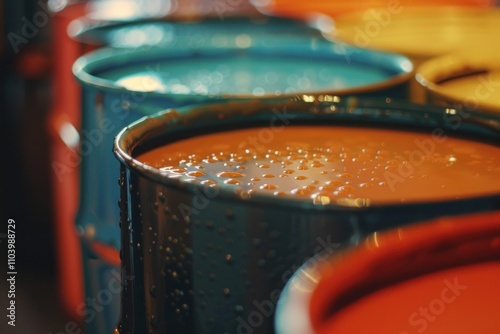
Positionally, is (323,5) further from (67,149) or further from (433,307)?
(433,307)

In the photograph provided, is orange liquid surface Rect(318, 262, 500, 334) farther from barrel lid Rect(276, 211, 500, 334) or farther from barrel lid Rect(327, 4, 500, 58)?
barrel lid Rect(327, 4, 500, 58)

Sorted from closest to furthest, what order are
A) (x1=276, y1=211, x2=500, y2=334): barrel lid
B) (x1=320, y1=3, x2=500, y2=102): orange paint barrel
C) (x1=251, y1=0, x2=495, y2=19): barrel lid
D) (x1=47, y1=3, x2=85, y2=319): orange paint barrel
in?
1. (x1=276, y1=211, x2=500, y2=334): barrel lid
2. (x1=320, y1=3, x2=500, y2=102): orange paint barrel
3. (x1=47, y1=3, x2=85, y2=319): orange paint barrel
4. (x1=251, y1=0, x2=495, y2=19): barrel lid

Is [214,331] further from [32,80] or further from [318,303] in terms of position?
[32,80]

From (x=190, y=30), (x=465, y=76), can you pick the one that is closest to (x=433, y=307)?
(x=465, y=76)

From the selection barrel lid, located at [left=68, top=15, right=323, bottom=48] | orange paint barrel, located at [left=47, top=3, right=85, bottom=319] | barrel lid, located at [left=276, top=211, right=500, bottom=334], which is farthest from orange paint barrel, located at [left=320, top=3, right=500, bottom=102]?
barrel lid, located at [left=276, top=211, right=500, bottom=334]

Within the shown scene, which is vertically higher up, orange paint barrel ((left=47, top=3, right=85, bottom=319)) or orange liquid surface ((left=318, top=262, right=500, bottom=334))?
orange liquid surface ((left=318, top=262, right=500, bottom=334))

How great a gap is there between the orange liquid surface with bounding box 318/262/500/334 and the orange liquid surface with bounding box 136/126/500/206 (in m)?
0.19

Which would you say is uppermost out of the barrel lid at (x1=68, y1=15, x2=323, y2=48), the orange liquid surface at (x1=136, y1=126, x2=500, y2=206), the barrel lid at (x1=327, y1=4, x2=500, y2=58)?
the orange liquid surface at (x1=136, y1=126, x2=500, y2=206)

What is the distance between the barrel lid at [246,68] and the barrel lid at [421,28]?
0.09 metres

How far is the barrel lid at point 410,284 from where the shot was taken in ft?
1.99

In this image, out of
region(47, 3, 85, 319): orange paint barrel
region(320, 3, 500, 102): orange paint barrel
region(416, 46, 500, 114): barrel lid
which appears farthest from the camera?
region(47, 3, 85, 319): orange paint barrel

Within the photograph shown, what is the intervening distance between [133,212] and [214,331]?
0.17 meters

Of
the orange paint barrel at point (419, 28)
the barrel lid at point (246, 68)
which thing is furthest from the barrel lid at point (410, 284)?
the orange paint barrel at point (419, 28)

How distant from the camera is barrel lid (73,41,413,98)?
1571 mm
